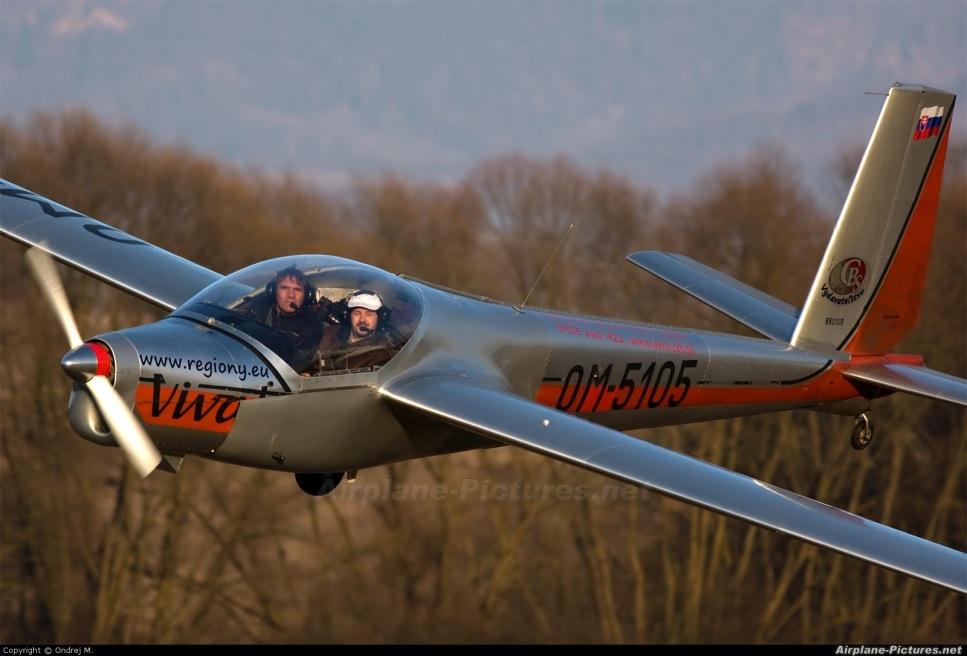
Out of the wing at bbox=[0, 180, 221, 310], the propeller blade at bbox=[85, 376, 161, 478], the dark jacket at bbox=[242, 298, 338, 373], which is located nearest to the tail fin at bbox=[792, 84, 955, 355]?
the dark jacket at bbox=[242, 298, 338, 373]

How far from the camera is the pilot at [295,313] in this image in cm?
1130

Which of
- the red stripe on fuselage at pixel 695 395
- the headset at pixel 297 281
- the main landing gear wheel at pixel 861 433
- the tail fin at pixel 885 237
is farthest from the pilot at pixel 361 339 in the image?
the main landing gear wheel at pixel 861 433

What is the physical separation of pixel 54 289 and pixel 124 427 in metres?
1.37

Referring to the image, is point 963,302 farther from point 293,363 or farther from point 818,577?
point 293,363

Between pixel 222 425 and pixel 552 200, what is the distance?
36.5m

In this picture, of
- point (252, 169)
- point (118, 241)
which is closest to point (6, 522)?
point (252, 169)

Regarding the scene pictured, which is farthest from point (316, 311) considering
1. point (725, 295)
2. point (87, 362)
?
point (725, 295)

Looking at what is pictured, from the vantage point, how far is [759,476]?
4256cm

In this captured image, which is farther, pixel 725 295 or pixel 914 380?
pixel 725 295

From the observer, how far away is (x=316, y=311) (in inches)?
452

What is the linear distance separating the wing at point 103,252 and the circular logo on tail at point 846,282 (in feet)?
23.3

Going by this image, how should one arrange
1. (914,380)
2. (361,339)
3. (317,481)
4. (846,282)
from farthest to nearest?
(846,282) → (914,380) → (317,481) → (361,339)

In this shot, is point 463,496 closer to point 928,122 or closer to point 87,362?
point 928,122

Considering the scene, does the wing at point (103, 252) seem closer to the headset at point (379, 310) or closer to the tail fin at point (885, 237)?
the headset at point (379, 310)
